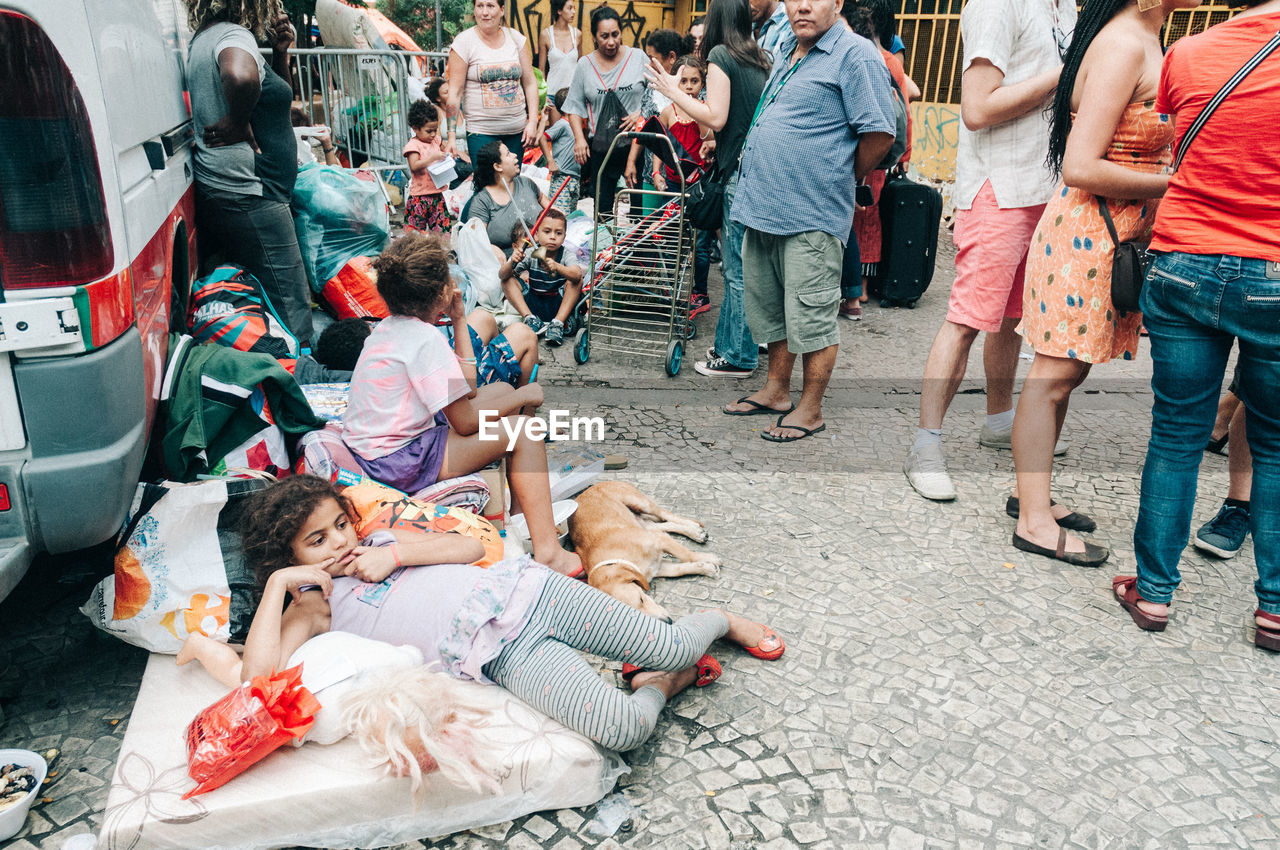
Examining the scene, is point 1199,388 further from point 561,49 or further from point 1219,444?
point 561,49

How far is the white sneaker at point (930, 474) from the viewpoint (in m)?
3.74

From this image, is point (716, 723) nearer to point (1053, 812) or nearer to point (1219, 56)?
point (1053, 812)

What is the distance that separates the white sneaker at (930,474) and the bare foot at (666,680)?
5.48 feet

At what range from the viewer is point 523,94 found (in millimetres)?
6902

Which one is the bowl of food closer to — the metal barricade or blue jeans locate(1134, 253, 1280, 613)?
blue jeans locate(1134, 253, 1280, 613)

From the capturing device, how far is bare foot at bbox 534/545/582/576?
298cm

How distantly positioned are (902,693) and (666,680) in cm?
69

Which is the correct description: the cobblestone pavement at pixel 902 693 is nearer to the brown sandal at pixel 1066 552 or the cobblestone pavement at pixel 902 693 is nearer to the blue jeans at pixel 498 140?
the brown sandal at pixel 1066 552

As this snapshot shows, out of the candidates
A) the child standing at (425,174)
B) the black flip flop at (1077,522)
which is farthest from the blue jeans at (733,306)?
the child standing at (425,174)

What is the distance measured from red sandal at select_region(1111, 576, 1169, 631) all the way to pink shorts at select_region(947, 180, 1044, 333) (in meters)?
1.13

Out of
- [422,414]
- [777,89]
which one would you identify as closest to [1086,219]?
[777,89]

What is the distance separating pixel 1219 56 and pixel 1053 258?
0.83 m

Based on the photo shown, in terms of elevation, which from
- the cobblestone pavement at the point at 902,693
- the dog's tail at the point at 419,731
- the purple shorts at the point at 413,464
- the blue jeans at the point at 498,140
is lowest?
the cobblestone pavement at the point at 902,693

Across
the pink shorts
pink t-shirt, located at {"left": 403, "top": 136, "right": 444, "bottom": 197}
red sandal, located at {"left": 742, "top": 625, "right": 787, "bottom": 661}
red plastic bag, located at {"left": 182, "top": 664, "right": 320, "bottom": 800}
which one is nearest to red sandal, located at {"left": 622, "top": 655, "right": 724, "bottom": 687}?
red sandal, located at {"left": 742, "top": 625, "right": 787, "bottom": 661}
